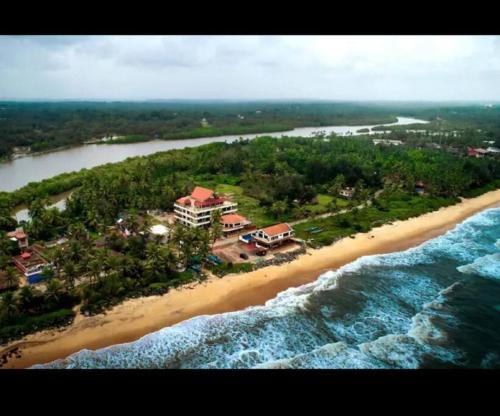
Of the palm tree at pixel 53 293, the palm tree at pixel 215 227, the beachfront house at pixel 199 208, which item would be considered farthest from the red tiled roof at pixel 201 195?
the palm tree at pixel 53 293

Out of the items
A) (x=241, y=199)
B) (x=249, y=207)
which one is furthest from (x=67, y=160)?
(x=249, y=207)

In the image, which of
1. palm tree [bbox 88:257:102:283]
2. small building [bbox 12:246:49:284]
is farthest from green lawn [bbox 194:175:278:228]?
small building [bbox 12:246:49:284]

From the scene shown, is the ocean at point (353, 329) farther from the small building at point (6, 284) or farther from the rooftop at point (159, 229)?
the rooftop at point (159, 229)

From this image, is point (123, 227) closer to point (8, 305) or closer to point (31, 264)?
point (31, 264)
